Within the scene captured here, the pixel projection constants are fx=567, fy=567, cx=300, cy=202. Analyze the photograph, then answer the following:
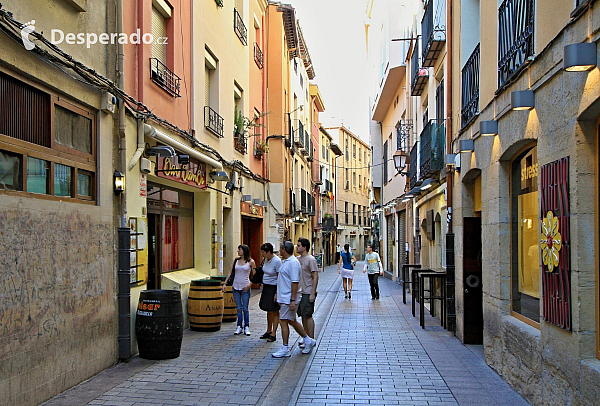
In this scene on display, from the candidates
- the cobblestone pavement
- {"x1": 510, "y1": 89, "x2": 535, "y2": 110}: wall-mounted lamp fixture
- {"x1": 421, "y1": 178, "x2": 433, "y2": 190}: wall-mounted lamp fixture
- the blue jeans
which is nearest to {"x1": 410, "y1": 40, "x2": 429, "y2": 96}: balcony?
{"x1": 421, "y1": 178, "x2": 433, "y2": 190}: wall-mounted lamp fixture

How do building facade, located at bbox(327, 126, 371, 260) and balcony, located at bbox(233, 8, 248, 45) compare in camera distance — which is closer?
balcony, located at bbox(233, 8, 248, 45)

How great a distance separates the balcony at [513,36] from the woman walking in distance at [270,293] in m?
4.49

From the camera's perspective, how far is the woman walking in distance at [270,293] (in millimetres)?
9359

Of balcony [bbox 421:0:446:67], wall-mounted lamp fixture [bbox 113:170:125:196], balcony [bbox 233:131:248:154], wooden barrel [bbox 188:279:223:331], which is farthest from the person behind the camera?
balcony [bbox 233:131:248:154]

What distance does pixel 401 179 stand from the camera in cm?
2089

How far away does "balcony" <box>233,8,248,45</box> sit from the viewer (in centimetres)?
1507

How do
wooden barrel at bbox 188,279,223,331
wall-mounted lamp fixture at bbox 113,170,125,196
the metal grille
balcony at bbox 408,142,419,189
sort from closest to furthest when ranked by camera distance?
the metal grille, wall-mounted lamp fixture at bbox 113,170,125,196, wooden barrel at bbox 188,279,223,331, balcony at bbox 408,142,419,189

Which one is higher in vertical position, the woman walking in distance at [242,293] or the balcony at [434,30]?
the balcony at [434,30]

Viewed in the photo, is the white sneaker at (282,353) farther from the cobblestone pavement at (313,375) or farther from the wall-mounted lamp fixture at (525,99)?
the wall-mounted lamp fixture at (525,99)

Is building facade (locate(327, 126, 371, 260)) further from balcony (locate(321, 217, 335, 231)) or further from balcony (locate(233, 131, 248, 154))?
balcony (locate(233, 131, 248, 154))

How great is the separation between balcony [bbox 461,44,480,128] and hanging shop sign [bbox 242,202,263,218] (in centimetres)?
780

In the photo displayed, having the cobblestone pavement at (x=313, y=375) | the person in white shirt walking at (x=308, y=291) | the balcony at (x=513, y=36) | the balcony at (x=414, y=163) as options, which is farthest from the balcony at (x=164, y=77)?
the balcony at (x=414, y=163)

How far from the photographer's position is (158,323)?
25.0 ft

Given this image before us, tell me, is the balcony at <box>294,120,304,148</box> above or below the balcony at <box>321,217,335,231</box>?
above
